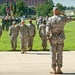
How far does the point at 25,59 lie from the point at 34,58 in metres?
0.57

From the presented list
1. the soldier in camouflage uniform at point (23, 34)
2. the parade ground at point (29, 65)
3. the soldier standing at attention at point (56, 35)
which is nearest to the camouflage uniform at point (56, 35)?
the soldier standing at attention at point (56, 35)

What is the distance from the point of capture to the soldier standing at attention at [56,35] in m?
11.3

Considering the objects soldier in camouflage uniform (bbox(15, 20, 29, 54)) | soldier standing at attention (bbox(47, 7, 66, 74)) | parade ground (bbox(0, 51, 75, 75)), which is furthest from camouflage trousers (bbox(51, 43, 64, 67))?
soldier in camouflage uniform (bbox(15, 20, 29, 54))

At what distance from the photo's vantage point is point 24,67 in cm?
1291

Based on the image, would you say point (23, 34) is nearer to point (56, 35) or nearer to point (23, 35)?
point (23, 35)

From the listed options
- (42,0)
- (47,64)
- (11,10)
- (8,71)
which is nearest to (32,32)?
(47,64)

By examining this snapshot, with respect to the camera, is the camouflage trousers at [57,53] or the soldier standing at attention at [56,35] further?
the camouflage trousers at [57,53]

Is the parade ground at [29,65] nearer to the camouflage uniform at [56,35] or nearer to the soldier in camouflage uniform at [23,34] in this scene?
the camouflage uniform at [56,35]

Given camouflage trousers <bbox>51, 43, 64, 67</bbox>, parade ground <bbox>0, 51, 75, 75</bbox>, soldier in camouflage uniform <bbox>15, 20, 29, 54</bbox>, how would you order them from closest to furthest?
camouflage trousers <bbox>51, 43, 64, 67</bbox>, parade ground <bbox>0, 51, 75, 75</bbox>, soldier in camouflage uniform <bbox>15, 20, 29, 54</bbox>

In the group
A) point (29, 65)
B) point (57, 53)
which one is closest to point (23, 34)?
point (29, 65)

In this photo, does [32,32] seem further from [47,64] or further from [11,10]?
[11,10]

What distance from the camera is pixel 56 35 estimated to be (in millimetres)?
11359

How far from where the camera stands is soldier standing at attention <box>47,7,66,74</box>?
1127 cm

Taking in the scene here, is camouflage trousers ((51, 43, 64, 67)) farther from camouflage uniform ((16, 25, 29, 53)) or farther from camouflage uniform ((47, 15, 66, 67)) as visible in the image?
camouflage uniform ((16, 25, 29, 53))
